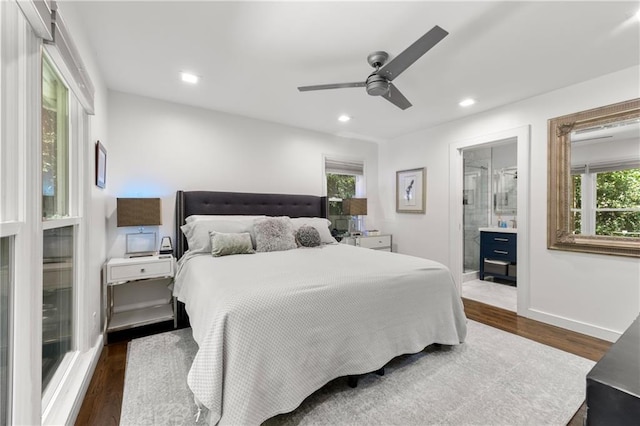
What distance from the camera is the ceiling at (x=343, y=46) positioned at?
179cm

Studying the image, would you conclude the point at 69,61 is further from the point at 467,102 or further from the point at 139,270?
the point at 467,102

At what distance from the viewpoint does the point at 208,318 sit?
151cm

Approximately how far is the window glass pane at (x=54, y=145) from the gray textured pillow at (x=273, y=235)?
5.13 ft

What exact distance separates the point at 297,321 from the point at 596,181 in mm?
3335

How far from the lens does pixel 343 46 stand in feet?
7.02

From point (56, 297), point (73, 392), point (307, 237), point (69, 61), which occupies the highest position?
point (69, 61)

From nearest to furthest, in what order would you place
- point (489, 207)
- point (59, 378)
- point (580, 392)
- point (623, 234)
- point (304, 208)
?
point (59, 378) → point (580, 392) → point (623, 234) → point (304, 208) → point (489, 207)

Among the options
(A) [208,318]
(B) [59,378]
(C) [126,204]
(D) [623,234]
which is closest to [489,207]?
(D) [623,234]

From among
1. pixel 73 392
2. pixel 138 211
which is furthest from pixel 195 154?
pixel 73 392

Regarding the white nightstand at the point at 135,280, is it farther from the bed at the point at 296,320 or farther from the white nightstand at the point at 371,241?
the white nightstand at the point at 371,241

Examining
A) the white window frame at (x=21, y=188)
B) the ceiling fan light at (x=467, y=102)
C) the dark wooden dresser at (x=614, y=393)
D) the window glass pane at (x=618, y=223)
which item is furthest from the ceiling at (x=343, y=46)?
the dark wooden dresser at (x=614, y=393)

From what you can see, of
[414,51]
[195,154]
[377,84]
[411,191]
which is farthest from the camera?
[411,191]

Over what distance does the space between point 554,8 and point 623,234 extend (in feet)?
7.34

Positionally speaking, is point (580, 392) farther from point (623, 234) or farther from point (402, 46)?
point (402, 46)
